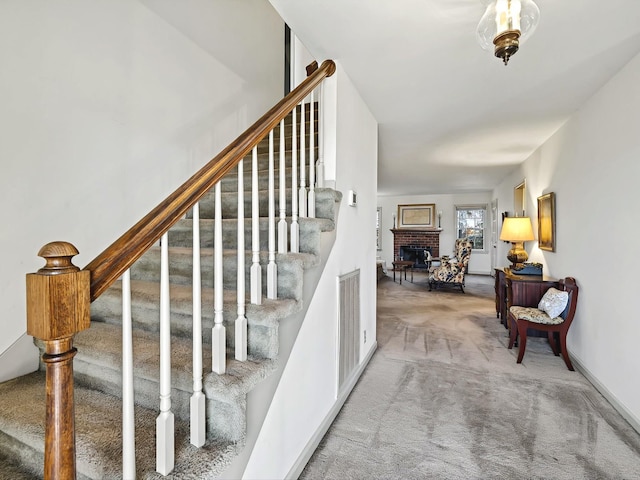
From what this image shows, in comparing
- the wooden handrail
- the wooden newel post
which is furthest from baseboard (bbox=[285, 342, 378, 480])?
the wooden handrail

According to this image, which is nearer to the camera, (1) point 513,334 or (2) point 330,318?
(2) point 330,318

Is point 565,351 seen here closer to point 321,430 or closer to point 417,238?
point 321,430

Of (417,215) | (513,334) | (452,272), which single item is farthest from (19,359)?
(417,215)

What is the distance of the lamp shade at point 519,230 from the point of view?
4242 millimetres

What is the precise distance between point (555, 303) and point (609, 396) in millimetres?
831

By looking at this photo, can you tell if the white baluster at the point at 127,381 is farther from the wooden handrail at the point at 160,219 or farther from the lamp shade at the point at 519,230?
the lamp shade at the point at 519,230

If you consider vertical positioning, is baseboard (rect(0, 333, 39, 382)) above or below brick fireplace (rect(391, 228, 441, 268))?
below

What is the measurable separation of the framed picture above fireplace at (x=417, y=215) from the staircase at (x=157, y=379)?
846 centimetres

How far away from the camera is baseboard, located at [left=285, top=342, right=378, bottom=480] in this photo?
5.34 ft

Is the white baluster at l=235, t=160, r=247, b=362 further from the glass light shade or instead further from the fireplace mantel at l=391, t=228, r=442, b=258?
the fireplace mantel at l=391, t=228, r=442, b=258

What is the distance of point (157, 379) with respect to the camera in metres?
1.17

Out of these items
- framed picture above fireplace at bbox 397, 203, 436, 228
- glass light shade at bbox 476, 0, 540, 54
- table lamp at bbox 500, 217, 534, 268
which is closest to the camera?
glass light shade at bbox 476, 0, 540, 54

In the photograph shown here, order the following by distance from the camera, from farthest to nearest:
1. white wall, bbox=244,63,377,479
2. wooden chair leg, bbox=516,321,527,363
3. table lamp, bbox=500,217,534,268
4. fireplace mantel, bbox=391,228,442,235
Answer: fireplace mantel, bbox=391,228,442,235
table lamp, bbox=500,217,534,268
wooden chair leg, bbox=516,321,527,363
white wall, bbox=244,63,377,479

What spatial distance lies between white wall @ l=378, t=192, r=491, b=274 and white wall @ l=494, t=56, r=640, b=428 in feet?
20.0
